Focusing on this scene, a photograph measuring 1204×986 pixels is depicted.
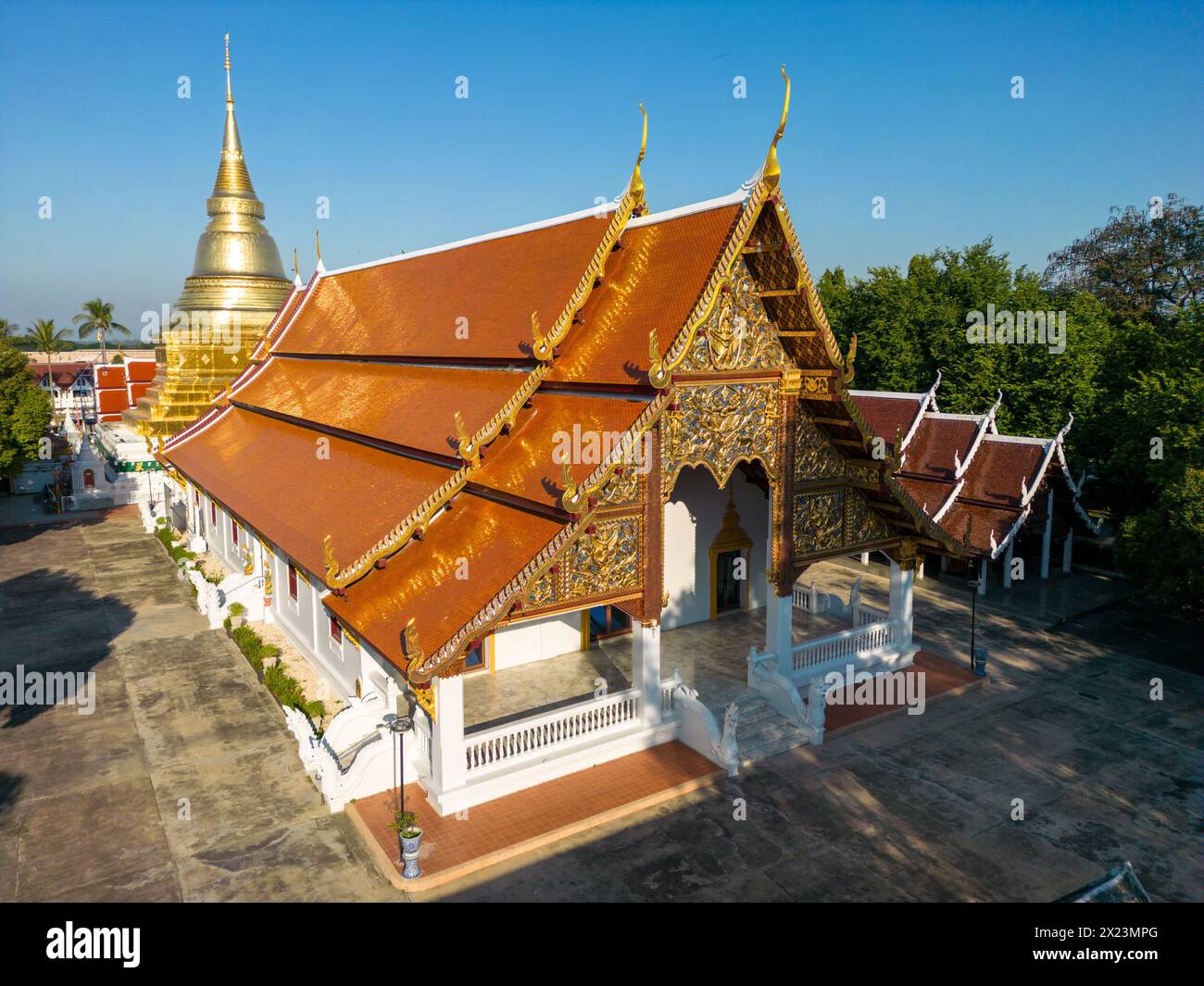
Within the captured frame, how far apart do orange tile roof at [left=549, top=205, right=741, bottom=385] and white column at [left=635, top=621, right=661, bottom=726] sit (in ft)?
14.8

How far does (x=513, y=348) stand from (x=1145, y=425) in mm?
21690

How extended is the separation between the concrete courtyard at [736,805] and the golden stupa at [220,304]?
16928mm

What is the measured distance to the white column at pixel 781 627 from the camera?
55.0ft

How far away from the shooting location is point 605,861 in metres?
12.2

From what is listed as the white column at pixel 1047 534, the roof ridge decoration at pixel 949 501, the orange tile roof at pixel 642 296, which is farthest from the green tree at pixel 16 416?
the white column at pixel 1047 534

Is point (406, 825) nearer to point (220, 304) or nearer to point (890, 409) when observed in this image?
point (890, 409)

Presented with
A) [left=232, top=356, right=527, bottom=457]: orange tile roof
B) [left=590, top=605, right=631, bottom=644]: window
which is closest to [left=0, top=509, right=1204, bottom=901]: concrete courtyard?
[left=590, top=605, right=631, bottom=644]: window

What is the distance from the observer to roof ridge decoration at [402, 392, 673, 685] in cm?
1216

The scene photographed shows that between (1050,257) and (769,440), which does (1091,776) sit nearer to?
(769,440)

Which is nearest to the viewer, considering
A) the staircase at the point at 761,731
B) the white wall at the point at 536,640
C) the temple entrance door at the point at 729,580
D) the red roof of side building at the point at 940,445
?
the staircase at the point at 761,731

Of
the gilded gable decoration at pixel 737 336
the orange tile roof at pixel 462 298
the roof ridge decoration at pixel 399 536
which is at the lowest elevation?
the roof ridge decoration at pixel 399 536

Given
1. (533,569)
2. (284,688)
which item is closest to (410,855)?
(533,569)

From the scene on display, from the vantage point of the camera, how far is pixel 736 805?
529 inches

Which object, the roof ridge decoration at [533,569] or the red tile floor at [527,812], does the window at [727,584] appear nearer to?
the red tile floor at [527,812]
